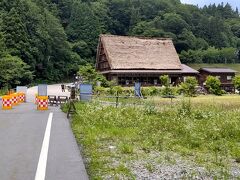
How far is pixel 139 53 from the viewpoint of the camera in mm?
48375

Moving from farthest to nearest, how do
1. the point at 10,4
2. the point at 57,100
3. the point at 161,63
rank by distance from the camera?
the point at 10,4, the point at 161,63, the point at 57,100

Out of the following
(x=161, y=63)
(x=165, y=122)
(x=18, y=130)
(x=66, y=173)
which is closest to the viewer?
(x=66, y=173)

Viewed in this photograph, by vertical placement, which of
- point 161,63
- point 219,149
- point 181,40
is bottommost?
point 219,149

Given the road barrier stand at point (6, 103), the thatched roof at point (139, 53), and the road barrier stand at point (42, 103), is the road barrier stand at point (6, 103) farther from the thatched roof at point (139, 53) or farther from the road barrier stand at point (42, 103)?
the thatched roof at point (139, 53)

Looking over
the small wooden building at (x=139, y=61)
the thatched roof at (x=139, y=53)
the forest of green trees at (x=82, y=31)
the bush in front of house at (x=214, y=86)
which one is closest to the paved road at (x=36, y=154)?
the bush in front of house at (x=214, y=86)

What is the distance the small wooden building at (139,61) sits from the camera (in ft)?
149

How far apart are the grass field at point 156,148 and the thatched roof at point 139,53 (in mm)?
32056

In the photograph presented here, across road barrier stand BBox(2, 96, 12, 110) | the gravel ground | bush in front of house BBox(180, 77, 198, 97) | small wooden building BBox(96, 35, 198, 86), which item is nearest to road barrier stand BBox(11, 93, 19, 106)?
road barrier stand BBox(2, 96, 12, 110)

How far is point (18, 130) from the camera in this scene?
38.0 ft

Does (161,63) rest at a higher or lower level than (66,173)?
higher

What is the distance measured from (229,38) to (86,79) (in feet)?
221

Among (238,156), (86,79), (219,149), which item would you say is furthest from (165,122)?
(86,79)

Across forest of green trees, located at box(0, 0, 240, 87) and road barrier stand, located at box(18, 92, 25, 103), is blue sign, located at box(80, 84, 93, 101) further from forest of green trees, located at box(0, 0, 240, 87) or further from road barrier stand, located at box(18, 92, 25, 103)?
forest of green trees, located at box(0, 0, 240, 87)

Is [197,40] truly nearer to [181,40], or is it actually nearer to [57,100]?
[181,40]
